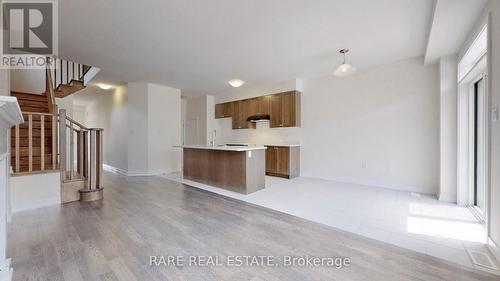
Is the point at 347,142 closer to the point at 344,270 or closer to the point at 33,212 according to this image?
the point at 344,270

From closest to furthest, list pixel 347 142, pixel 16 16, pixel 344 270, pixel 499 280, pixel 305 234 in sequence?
pixel 499 280 → pixel 344 270 → pixel 305 234 → pixel 16 16 → pixel 347 142

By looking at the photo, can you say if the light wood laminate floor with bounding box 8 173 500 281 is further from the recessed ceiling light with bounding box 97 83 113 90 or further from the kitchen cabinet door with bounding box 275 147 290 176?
the recessed ceiling light with bounding box 97 83 113 90

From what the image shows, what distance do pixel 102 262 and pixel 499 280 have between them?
3116mm

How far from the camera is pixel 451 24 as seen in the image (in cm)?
250

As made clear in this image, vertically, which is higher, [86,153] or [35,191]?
[86,153]

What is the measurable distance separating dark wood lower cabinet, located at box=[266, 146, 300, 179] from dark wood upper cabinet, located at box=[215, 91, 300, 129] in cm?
70

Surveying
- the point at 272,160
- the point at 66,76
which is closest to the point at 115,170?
the point at 66,76

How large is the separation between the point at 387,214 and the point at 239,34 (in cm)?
333

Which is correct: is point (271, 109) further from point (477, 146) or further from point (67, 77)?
point (67, 77)

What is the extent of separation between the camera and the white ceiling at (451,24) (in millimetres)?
2131

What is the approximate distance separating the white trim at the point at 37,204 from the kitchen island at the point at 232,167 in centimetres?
242

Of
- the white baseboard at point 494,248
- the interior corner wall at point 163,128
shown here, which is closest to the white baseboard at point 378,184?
the white baseboard at point 494,248

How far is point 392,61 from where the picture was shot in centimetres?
420

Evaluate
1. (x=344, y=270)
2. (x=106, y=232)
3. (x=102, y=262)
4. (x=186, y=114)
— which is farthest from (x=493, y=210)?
(x=186, y=114)
